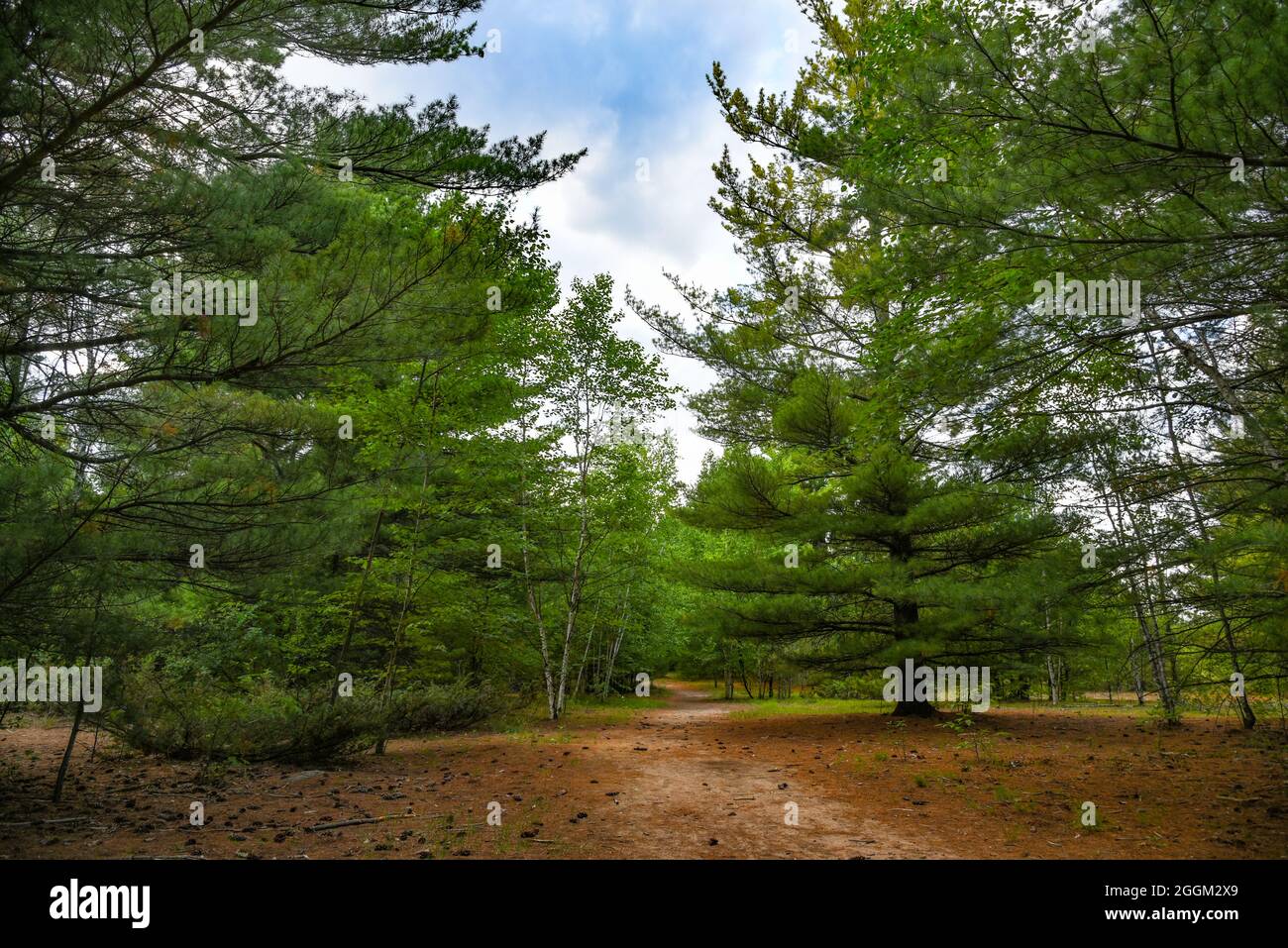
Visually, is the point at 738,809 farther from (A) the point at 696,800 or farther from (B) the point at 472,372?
(B) the point at 472,372

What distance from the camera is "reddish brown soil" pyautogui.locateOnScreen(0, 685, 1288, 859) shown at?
13.2 feet

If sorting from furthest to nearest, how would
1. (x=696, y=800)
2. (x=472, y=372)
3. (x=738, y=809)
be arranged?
1. (x=472, y=372)
2. (x=696, y=800)
3. (x=738, y=809)

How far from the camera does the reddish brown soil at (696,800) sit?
4016 millimetres

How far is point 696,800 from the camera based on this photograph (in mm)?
5438

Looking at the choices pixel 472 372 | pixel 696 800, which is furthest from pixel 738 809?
pixel 472 372

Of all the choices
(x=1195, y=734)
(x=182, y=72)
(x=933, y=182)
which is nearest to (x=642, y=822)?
(x=933, y=182)

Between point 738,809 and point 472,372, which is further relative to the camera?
point 472,372

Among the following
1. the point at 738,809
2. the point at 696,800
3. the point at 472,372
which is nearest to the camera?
A: the point at 738,809

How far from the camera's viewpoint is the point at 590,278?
42.2 feet

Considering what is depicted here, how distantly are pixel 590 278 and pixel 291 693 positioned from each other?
928 cm

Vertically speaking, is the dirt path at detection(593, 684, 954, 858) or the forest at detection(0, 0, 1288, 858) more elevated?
the forest at detection(0, 0, 1288, 858)

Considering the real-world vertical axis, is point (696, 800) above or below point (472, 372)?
below

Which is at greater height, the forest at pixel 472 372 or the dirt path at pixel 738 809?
the forest at pixel 472 372

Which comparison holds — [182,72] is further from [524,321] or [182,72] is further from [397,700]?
[397,700]
